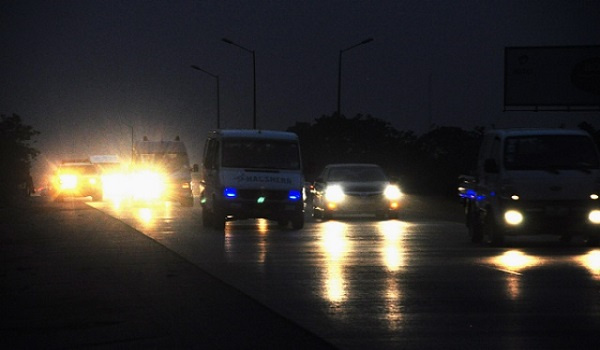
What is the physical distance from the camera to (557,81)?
79312 millimetres

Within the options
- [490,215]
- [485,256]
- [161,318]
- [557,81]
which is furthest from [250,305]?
[557,81]

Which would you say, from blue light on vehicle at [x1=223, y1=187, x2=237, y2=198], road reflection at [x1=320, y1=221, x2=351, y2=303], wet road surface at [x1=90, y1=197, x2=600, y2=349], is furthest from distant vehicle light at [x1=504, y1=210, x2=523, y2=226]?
blue light on vehicle at [x1=223, y1=187, x2=237, y2=198]

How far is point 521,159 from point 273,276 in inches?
322

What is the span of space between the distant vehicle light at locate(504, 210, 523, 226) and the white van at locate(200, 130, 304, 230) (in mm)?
8636

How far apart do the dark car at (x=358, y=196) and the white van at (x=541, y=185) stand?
10810 mm

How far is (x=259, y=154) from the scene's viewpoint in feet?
106

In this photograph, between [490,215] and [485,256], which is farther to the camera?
[490,215]

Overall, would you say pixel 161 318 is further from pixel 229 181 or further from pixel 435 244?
pixel 229 181

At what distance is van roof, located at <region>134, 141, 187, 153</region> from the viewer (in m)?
50.7

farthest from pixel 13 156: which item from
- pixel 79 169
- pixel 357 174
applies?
pixel 357 174

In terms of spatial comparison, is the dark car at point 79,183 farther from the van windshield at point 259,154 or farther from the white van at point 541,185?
the white van at point 541,185

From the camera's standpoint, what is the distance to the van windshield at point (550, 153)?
80.1 ft

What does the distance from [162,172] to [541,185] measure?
2857 cm

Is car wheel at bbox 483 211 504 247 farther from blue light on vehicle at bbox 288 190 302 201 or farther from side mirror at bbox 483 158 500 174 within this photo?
blue light on vehicle at bbox 288 190 302 201
